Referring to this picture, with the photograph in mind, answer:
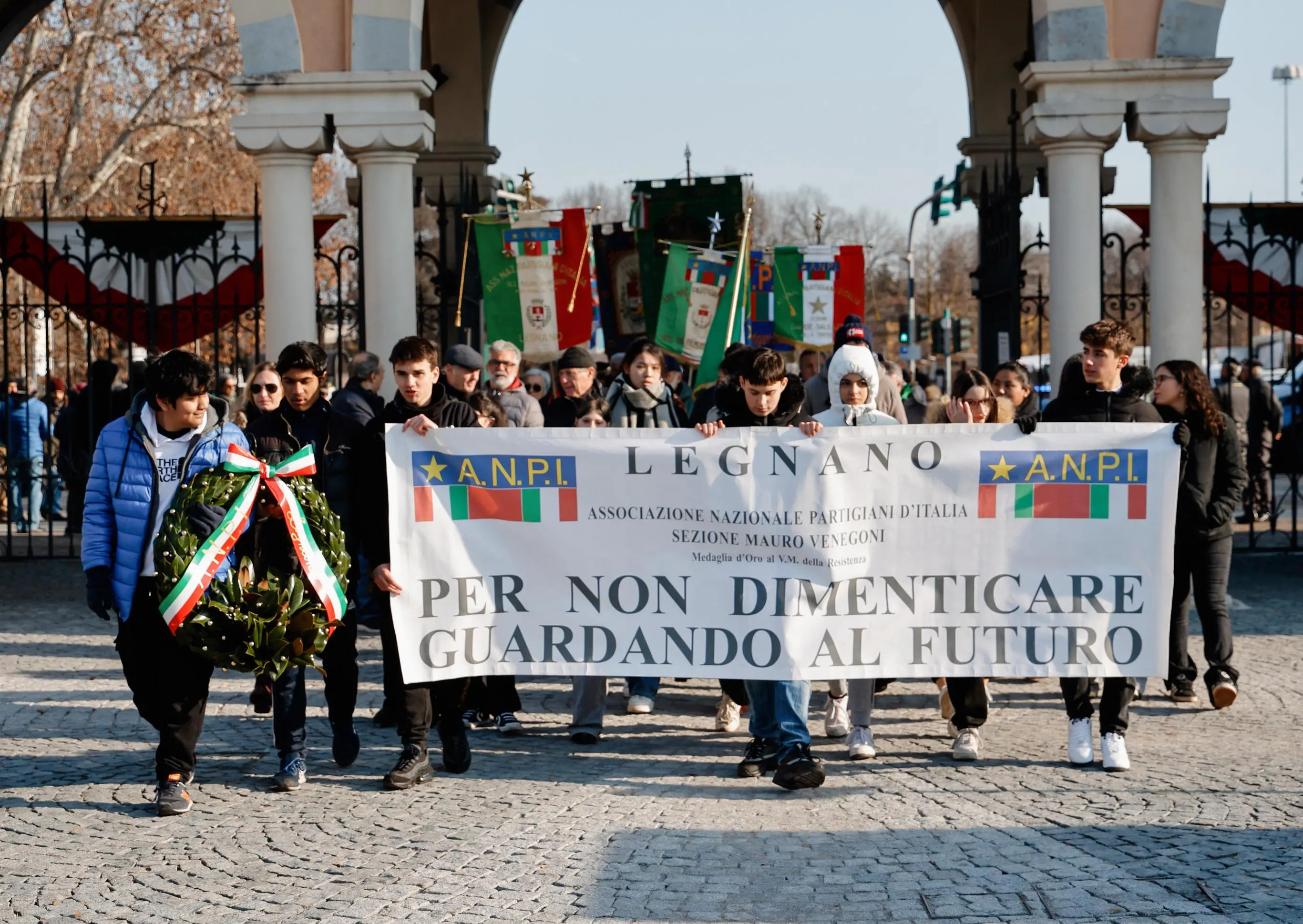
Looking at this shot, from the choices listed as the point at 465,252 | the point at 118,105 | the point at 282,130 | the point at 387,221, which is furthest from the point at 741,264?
the point at 118,105

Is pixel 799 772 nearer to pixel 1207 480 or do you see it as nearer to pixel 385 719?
pixel 385 719

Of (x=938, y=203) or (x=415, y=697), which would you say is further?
(x=938, y=203)

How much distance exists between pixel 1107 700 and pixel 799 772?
1.38 m

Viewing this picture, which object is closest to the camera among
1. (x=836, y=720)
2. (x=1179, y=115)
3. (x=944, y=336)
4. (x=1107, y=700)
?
(x=1107, y=700)

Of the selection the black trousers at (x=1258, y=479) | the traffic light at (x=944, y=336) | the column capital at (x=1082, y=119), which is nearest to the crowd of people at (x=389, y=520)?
the column capital at (x=1082, y=119)

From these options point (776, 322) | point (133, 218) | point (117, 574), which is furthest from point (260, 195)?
point (117, 574)

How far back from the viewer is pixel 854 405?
6840mm

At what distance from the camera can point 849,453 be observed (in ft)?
21.7

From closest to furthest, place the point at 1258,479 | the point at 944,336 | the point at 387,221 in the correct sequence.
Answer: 1. the point at 387,221
2. the point at 1258,479
3. the point at 944,336

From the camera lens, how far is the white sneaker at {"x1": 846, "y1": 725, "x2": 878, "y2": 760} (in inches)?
270

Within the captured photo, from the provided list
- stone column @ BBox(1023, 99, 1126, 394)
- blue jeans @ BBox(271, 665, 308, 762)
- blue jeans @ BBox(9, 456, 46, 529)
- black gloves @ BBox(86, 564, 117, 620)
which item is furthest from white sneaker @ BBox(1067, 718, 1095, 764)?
blue jeans @ BBox(9, 456, 46, 529)

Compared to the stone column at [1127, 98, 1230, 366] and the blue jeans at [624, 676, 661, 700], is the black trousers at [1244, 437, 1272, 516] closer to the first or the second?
the stone column at [1127, 98, 1230, 366]

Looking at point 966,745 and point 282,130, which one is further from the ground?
point 282,130

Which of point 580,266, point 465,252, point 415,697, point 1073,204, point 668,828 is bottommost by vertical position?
point 668,828
